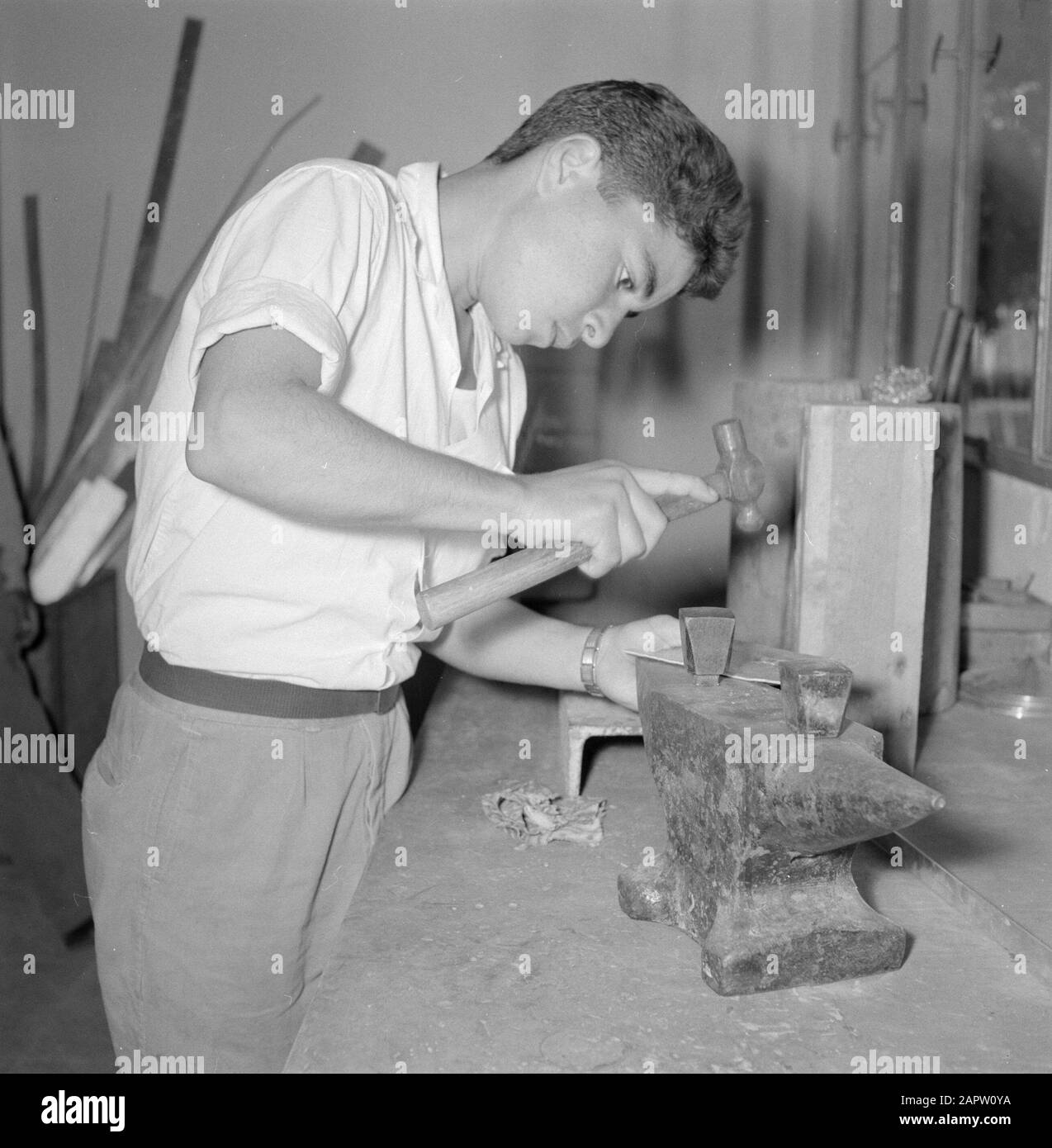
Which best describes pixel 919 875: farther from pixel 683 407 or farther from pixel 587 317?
pixel 683 407

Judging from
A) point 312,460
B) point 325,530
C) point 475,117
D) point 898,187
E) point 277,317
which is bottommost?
point 325,530

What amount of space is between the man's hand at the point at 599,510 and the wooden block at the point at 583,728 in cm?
39

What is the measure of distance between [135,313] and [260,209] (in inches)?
112

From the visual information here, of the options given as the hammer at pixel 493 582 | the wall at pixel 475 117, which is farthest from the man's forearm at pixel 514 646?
the wall at pixel 475 117

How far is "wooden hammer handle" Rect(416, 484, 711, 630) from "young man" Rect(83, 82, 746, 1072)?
4cm

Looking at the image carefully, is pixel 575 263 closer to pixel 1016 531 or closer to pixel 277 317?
pixel 277 317

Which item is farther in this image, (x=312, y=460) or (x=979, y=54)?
(x=979, y=54)

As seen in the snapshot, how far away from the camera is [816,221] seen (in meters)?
3.69

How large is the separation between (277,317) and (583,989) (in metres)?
0.73

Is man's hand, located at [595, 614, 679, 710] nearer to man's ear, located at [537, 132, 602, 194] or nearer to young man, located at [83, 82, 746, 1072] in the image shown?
young man, located at [83, 82, 746, 1072]

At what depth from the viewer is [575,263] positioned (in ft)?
4.75

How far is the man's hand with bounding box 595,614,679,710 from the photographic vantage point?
1.66m

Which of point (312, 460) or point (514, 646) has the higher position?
point (312, 460)

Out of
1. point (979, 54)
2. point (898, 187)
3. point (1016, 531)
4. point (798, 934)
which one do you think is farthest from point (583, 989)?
point (979, 54)
